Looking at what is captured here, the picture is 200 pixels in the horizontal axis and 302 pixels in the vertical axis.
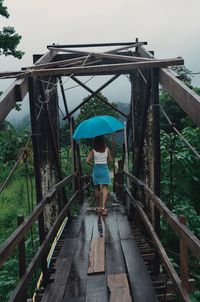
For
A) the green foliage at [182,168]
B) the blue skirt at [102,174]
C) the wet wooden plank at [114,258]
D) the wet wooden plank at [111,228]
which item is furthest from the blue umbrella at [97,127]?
the green foliage at [182,168]

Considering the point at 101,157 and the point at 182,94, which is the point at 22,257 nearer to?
the point at 182,94

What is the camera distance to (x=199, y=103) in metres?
2.98

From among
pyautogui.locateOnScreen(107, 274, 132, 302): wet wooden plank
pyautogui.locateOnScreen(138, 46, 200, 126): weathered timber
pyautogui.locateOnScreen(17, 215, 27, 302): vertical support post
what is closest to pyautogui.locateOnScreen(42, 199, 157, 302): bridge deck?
pyautogui.locateOnScreen(107, 274, 132, 302): wet wooden plank

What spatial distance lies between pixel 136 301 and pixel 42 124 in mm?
4129

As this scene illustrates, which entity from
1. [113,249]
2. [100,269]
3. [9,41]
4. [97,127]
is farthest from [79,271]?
[9,41]

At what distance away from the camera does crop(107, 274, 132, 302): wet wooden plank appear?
12.1 ft

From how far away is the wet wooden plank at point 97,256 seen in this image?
4402 mm

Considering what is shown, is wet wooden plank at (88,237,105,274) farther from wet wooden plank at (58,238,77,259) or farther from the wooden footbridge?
wet wooden plank at (58,238,77,259)

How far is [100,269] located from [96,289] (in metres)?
0.44

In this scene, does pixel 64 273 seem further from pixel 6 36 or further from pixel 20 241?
pixel 6 36

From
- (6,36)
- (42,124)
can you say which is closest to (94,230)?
(42,124)

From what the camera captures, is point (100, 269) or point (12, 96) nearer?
point (12, 96)

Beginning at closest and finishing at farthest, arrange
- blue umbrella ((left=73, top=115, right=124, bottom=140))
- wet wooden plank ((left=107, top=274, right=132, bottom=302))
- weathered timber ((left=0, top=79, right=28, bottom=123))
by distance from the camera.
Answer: weathered timber ((left=0, top=79, right=28, bottom=123)) < wet wooden plank ((left=107, top=274, right=132, bottom=302)) < blue umbrella ((left=73, top=115, right=124, bottom=140))

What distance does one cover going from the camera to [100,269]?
14.4 ft
